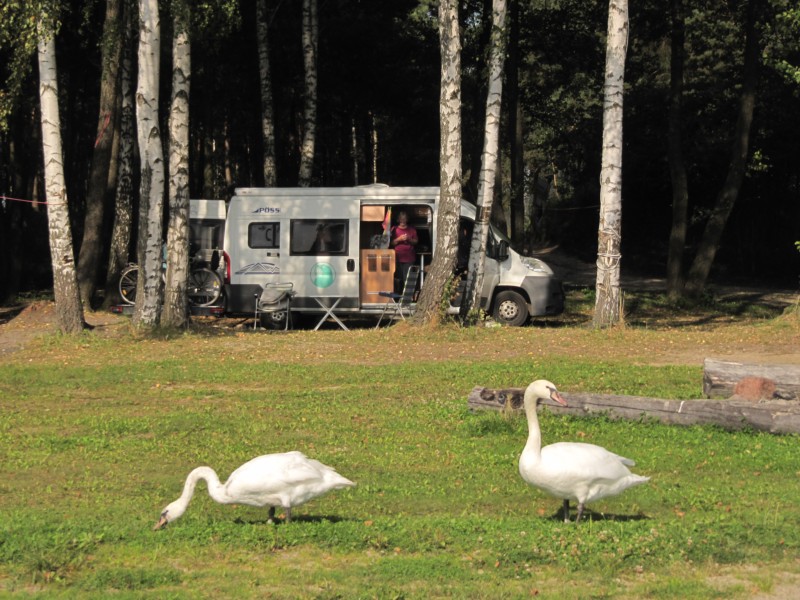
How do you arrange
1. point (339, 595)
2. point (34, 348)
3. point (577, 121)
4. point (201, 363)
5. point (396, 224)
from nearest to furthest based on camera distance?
point (339, 595) → point (201, 363) → point (34, 348) → point (396, 224) → point (577, 121)

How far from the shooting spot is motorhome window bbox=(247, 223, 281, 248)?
74.3ft

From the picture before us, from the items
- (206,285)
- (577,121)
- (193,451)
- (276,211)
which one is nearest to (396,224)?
(276,211)

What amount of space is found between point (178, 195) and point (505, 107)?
21369mm

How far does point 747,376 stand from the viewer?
457 inches

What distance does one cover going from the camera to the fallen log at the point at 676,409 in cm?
1070

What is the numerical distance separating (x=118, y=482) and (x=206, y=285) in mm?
13786

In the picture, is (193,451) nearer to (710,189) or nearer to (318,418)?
(318,418)

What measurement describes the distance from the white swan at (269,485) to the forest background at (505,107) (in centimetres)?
1819

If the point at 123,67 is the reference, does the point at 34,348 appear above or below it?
below

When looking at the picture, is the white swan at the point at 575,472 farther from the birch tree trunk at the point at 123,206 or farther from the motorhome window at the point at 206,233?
the birch tree trunk at the point at 123,206

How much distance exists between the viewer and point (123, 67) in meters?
26.0

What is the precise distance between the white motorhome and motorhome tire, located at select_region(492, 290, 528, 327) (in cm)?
2

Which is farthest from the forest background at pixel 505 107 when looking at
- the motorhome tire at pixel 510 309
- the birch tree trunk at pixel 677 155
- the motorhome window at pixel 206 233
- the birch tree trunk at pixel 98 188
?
the motorhome tire at pixel 510 309

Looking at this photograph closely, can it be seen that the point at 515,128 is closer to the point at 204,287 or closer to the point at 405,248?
the point at 405,248
